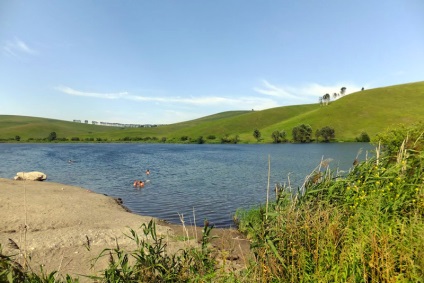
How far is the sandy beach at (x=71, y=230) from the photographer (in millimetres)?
12570

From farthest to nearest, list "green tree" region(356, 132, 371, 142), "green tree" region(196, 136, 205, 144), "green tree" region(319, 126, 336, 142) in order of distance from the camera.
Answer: "green tree" region(196, 136, 205, 144) → "green tree" region(319, 126, 336, 142) → "green tree" region(356, 132, 371, 142)

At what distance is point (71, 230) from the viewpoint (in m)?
16.7

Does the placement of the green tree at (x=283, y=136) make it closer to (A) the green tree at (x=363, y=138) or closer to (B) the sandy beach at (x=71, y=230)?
(A) the green tree at (x=363, y=138)

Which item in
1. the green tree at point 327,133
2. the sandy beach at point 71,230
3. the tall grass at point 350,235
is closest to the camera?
the tall grass at point 350,235

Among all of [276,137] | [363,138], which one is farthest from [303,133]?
[363,138]

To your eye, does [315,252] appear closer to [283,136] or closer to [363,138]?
[363,138]

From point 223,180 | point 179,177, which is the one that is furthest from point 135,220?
point 179,177

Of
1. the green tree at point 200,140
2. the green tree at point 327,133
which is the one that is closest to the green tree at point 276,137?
the green tree at point 327,133

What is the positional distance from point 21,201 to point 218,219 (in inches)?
590

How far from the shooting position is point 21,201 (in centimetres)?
2220

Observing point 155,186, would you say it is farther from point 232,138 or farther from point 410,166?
point 232,138

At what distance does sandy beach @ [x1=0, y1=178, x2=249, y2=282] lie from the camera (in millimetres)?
12570

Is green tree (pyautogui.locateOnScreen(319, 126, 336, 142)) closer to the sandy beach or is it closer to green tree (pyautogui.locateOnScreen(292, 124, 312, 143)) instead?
green tree (pyautogui.locateOnScreen(292, 124, 312, 143))

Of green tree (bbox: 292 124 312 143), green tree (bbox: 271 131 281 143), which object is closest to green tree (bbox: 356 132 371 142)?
green tree (bbox: 292 124 312 143)
